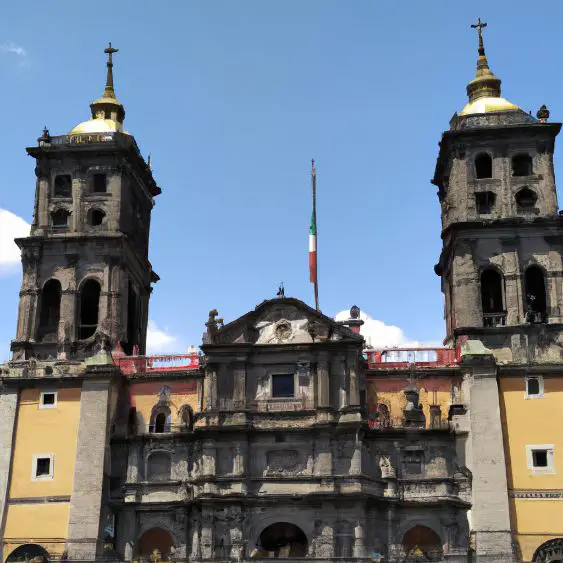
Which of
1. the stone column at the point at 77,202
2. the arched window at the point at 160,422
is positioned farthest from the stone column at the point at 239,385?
the stone column at the point at 77,202

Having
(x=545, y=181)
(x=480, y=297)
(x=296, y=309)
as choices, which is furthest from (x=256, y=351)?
(x=545, y=181)

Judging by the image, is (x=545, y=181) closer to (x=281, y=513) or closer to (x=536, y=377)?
(x=536, y=377)

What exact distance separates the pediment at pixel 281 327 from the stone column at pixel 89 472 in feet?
20.1

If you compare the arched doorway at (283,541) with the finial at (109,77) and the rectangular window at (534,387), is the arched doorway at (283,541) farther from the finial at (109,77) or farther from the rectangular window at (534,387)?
the finial at (109,77)

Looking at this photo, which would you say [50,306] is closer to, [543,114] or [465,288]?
[465,288]

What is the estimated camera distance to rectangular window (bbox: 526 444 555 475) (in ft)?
154

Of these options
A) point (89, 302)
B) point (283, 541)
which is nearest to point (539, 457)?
point (283, 541)

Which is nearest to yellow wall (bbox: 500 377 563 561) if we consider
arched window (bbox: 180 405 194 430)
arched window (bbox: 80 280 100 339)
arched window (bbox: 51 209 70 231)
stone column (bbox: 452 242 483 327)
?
stone column (bbox: 452 242 483 327)

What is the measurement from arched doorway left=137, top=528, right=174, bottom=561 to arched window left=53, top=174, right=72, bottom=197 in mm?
18664

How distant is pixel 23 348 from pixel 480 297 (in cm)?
2263

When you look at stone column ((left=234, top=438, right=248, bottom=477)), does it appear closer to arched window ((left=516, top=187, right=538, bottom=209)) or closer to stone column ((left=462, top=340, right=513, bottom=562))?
stone column ((left=462, top=340, right=513, bottom=562))

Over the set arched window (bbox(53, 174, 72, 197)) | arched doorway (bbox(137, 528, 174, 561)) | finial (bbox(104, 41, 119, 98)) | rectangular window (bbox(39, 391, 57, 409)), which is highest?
finial (bbox(104, 41, 119, 98))

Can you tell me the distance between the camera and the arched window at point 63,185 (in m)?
56.0

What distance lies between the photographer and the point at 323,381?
48.9 meters
